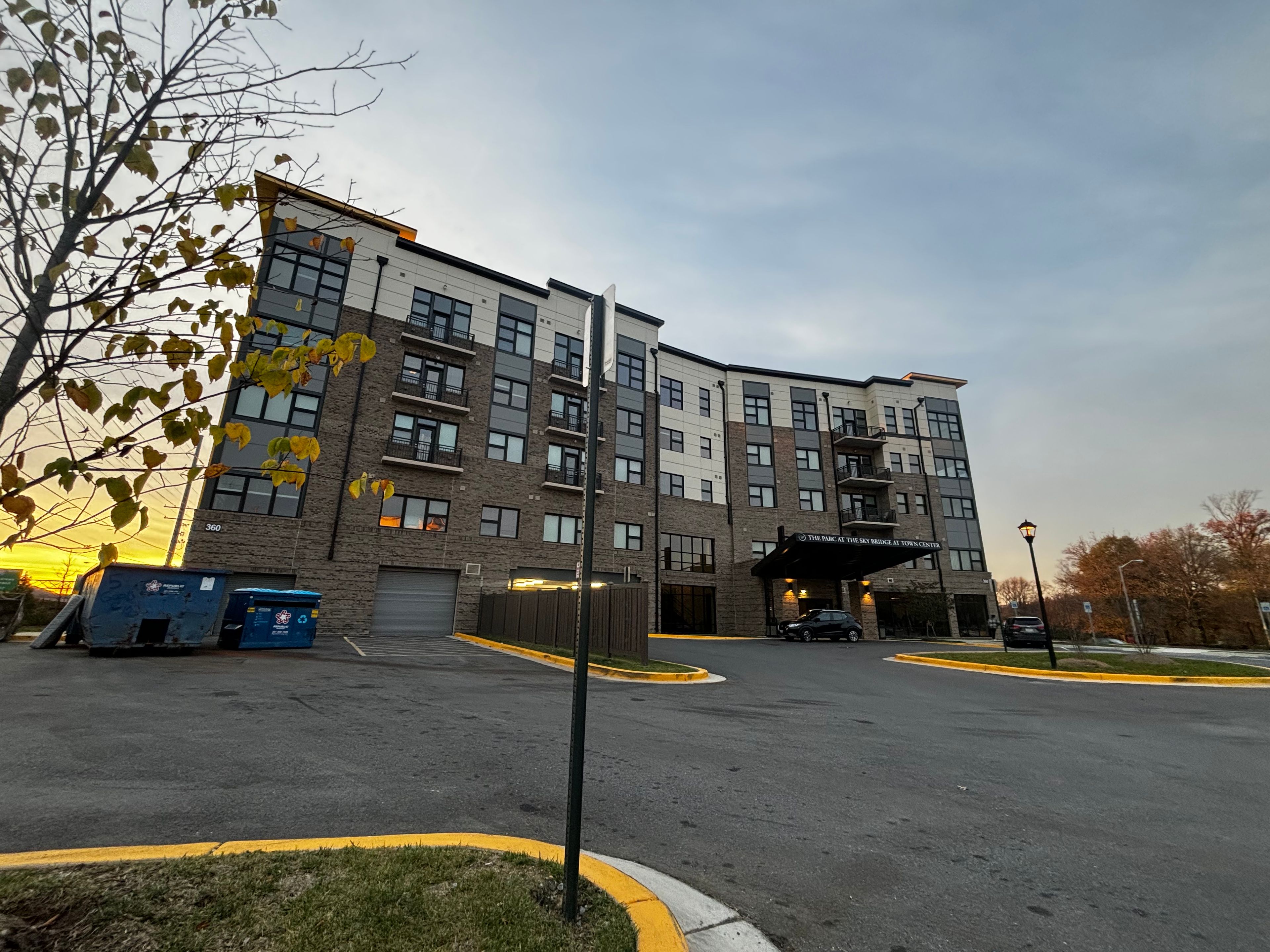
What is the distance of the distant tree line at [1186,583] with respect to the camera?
39.1 m

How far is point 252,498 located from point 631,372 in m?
19.8

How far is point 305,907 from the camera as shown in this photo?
242 centimetres

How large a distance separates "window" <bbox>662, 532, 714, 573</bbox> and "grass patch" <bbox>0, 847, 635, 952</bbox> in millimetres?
27290

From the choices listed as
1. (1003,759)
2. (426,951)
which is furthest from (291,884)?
(1003,759)

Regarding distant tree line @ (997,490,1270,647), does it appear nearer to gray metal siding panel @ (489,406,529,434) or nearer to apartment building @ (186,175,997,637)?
apartment building @ (186,175,997,637)

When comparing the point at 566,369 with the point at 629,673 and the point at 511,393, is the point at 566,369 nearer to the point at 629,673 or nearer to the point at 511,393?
the point at 511,393

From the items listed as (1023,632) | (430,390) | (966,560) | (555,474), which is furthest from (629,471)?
(966,560)

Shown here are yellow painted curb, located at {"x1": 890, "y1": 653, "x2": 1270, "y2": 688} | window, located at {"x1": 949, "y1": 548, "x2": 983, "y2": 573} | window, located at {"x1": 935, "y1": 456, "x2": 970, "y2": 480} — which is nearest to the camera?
yellow painted curb, located at {"x1": 890, "y1": 653, "x2": 1270, "y2": 688}

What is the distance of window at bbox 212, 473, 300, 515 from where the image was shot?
782 inches

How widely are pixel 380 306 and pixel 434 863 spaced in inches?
1044

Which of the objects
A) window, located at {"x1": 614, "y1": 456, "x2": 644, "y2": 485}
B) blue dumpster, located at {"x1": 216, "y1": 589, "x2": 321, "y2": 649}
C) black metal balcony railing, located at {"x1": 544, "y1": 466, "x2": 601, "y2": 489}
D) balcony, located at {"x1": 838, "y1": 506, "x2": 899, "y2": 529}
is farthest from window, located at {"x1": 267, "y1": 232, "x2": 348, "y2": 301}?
balcony, located at {"x1": 838, "y1": 506, "x2": 899, "y2": 529}

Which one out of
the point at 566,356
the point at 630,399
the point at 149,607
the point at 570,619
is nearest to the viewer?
the point at 149,607

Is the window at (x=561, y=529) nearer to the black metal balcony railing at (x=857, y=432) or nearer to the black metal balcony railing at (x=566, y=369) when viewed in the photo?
the black metal balcony railing at (x=566, y=369)

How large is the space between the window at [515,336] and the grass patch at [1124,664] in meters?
22.7
